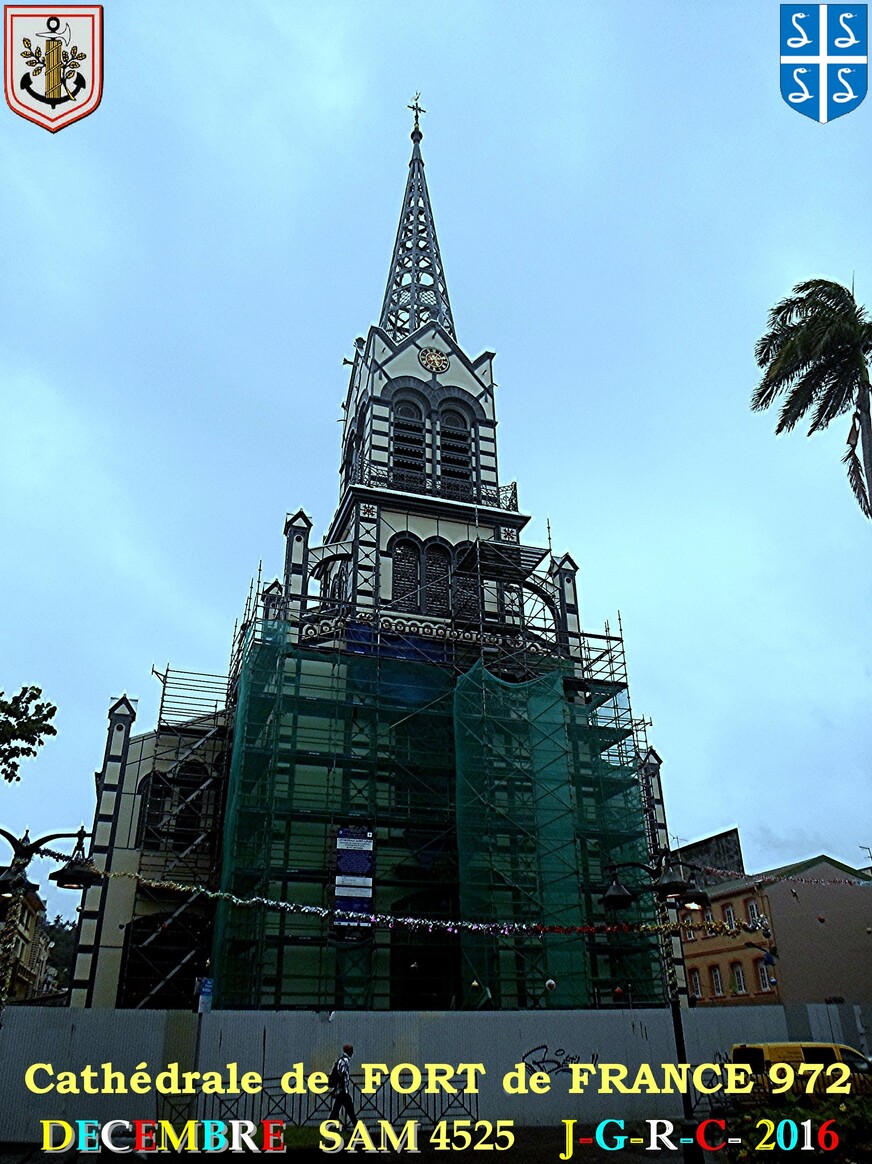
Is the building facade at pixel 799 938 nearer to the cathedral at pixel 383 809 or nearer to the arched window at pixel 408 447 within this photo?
the cathedral at pixel 383 809

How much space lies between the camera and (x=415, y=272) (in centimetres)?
4791

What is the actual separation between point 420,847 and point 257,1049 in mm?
10076

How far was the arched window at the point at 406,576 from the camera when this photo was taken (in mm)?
33281

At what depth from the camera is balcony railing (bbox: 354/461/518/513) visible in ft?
118

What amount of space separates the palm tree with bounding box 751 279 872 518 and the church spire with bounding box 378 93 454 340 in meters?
24.2

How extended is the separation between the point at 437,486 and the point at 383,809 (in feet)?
47.9

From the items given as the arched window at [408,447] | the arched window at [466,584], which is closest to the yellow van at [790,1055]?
the arched window at [466,584]

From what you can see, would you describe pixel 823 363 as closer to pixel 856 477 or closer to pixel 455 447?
pixel 856 477

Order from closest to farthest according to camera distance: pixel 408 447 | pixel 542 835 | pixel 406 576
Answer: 1. pixel 542 835
2. pixel 406 576
3. pixel 408 447

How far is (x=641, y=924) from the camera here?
26.2m

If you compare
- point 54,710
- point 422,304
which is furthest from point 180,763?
point 422,304

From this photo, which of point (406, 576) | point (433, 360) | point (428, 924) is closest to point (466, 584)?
point (406, 576)

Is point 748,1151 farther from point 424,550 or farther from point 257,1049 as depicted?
point 424,550

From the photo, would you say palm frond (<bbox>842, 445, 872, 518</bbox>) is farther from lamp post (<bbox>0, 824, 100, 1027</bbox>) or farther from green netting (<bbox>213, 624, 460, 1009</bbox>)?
lamp post (<bbox>0, 824, 100, 1027</bbox>)
